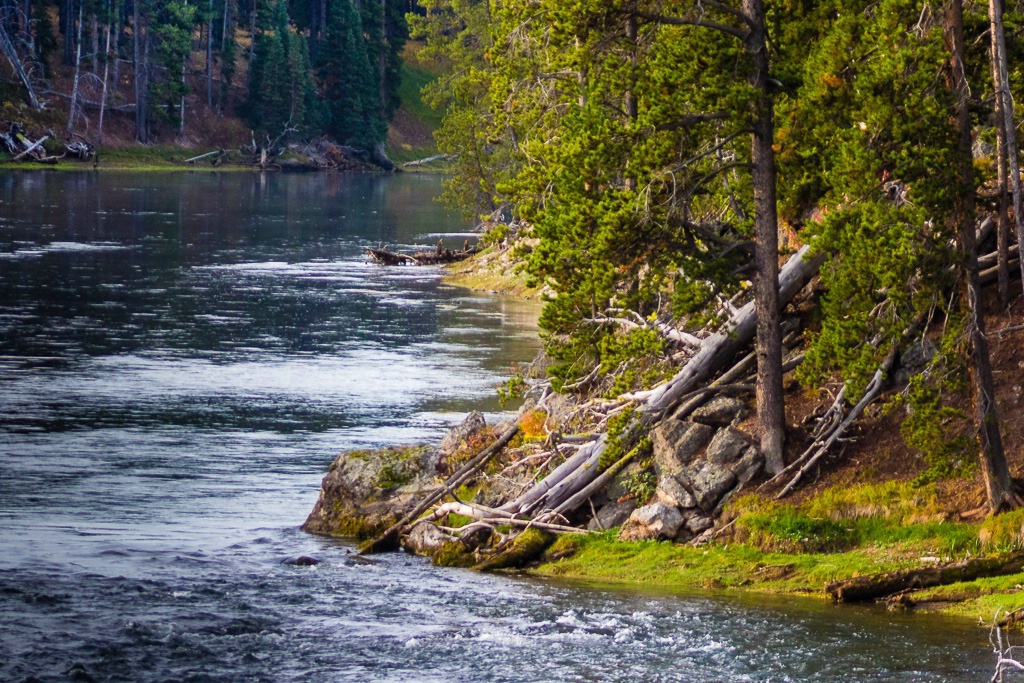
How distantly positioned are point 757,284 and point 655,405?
2.58 meters

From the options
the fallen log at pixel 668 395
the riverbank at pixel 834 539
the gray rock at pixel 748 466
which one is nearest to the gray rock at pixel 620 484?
the riverbank at pixel 834 539

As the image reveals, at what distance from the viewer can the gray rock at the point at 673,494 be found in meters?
21.2

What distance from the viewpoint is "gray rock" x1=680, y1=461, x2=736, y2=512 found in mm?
21156

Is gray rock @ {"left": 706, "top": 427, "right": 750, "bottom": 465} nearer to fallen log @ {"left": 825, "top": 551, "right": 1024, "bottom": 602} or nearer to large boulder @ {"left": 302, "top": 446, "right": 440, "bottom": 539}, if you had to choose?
fallen log @ {"left": 825, "top": 551, "right": 1024, "bottom": 602}

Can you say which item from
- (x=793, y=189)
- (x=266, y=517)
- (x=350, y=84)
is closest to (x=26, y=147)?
(x=350, y=84)

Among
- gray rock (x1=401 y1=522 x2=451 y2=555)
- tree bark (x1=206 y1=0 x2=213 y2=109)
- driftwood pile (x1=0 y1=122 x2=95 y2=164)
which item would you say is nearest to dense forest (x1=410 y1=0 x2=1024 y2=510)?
gray rock (x1=401 y1=522 x2=451 y2=555)

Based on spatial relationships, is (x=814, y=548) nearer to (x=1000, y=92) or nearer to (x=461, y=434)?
(x=1000, y=92)

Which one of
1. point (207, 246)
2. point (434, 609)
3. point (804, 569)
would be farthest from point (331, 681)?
point (207, 246)

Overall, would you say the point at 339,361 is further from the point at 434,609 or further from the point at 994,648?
the point at 994,648

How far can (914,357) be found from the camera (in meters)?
21.4

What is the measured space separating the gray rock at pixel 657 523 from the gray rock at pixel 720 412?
1.75 meters

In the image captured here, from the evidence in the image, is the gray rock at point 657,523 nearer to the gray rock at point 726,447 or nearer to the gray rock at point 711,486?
the gray rock at point 711,486

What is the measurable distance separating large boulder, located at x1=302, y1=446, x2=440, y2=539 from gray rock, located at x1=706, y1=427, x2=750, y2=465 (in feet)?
16.6

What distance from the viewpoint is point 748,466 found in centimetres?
2123
